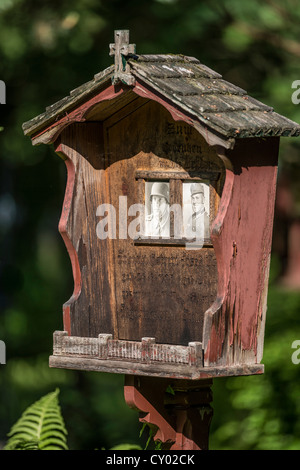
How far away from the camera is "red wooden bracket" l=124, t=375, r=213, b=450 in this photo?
254 inches

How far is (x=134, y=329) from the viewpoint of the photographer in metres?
6.58

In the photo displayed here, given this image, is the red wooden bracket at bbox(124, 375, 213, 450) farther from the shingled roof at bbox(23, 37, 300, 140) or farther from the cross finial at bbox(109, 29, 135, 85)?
the cross finial at bbox(109, 29, 135, 85)

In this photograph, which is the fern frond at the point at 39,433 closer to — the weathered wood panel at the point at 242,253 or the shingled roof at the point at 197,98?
the weathered wood panel at the point at 242,253

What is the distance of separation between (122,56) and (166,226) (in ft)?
3.26

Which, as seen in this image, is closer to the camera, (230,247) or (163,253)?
(230,247)

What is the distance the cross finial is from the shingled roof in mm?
15

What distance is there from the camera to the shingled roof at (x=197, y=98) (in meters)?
5.86

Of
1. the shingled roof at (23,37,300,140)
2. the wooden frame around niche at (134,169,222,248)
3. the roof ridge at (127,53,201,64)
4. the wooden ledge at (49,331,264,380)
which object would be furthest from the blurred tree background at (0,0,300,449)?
the wooden ledge at (49,331,264,380)

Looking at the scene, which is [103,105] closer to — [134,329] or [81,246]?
[81,246]

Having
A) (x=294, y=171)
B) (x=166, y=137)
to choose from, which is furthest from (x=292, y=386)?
(x=166, y=137)

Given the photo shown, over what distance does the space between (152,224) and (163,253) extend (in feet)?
0.60

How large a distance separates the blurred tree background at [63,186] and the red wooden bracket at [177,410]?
2.26 meters

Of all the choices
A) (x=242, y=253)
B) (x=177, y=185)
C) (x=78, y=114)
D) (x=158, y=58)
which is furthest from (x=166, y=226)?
(x=158, y=58)

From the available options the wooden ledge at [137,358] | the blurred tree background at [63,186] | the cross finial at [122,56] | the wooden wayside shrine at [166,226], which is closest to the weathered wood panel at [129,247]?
the wooden wayside shrine at [166,226]
